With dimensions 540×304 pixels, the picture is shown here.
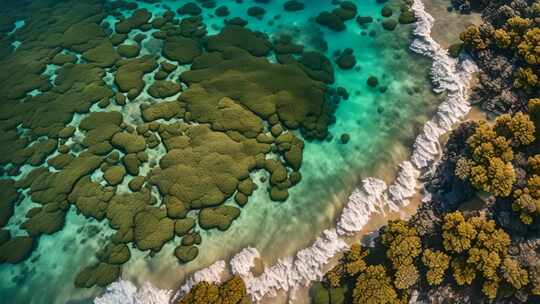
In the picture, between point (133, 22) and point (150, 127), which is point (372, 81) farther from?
point (133, 22)

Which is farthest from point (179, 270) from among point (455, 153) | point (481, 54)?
point (481, 54)

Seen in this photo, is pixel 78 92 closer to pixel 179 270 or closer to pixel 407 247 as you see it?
pixel 179 270

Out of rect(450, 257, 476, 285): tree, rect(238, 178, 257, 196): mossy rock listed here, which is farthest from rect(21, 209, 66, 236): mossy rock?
rect(450, 257, 476, 285): tree

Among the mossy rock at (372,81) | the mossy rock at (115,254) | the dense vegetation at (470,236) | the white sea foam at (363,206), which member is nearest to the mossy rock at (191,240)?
the white sea foam at (363,206)

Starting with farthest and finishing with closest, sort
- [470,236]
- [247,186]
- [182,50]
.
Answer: [182,50] → [247,186] → [470,236]

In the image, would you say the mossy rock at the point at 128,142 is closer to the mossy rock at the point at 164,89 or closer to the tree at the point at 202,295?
the mossy rock at the point at 164,89

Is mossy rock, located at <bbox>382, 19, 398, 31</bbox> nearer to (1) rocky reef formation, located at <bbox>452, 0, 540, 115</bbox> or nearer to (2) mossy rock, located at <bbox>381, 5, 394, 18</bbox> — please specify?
(2) mossy rock, located at <bbox>381, 5, 394, 18</bbox>

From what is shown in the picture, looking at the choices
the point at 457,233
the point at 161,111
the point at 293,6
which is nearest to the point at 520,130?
the point at 457,233
